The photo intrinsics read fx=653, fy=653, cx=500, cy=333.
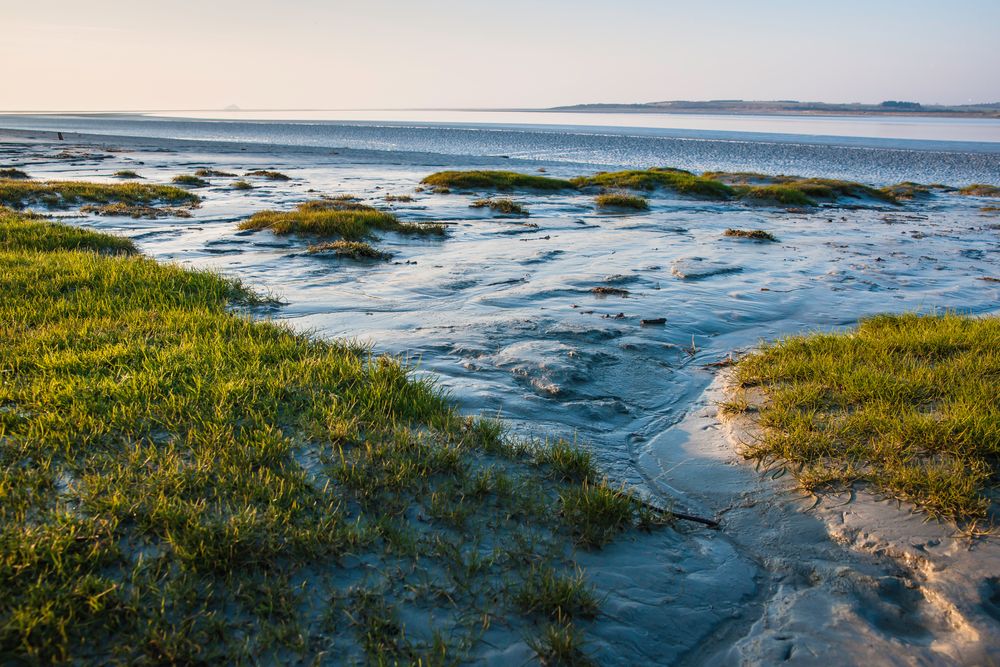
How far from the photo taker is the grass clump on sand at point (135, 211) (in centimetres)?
1608

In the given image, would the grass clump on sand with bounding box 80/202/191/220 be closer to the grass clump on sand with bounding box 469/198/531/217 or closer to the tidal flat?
the tidal flat

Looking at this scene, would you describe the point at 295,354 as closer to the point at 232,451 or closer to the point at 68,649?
the point at 232,451

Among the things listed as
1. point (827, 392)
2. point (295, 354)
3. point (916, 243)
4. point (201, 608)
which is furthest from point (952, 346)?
point (916, 243)

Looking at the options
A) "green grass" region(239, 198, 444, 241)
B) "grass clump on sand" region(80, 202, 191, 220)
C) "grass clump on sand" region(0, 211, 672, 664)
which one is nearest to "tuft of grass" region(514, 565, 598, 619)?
"grass clump on sand" region(0, 211, 672, 664)

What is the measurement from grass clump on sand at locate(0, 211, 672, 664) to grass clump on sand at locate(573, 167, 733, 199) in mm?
21535

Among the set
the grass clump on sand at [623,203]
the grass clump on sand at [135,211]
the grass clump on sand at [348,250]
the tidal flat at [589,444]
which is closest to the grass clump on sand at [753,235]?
the tidal flat at [589,444]

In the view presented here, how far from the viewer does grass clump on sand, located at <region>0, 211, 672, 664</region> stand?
2.93 metres

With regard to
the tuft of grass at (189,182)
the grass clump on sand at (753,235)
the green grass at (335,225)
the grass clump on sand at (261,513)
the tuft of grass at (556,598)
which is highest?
the tuft of grass at (189,182)

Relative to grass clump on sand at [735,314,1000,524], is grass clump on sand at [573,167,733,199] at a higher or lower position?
higher

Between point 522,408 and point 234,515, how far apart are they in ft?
9.16

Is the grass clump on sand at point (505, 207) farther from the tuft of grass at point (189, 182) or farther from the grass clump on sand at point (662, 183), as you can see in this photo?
the tuft of grass at point (189, 182)

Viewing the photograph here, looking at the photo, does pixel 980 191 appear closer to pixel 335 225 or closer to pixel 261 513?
pixel 335 225

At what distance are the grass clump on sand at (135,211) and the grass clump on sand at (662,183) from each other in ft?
51.2

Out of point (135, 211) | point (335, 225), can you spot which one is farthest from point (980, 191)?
→ point (135, 211)
